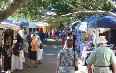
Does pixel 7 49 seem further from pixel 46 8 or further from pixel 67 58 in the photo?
pixel 46 8

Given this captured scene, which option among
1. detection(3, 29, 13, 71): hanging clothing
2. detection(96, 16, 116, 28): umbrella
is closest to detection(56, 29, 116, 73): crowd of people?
detection(96, 16, 116, 28): umbrella

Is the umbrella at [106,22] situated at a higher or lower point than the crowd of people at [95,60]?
higher

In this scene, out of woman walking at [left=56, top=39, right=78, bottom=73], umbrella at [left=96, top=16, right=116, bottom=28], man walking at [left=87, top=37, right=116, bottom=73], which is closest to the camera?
man walking at [left=87, top=37, right=116, bottom=73]

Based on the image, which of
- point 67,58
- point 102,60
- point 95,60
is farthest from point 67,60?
point 102,60

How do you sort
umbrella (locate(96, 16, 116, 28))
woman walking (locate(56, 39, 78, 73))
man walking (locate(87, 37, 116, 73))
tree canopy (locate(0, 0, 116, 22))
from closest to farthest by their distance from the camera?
tree canopy (locate(0, 0, 116, 22))
man walking (locate(87, 37, 116, 73))
woman walking (locate(56, 39, 78, 73))
umbrella (locate(96, 16, 116, 28))

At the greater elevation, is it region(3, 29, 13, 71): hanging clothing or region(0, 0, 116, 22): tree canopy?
region(0, 0, 116, 22): tree canopy

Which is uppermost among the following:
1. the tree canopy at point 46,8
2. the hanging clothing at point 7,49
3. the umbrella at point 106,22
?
the tree canopy at point 46,8

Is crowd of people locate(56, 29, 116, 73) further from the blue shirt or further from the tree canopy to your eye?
the tree canopy

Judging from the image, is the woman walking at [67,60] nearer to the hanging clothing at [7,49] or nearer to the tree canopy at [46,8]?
the tree canopy at [46,8]

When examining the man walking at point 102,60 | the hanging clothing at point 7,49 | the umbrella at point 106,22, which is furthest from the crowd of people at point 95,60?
the hanging clothing at point 7,49

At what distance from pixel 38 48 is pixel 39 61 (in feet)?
3.02

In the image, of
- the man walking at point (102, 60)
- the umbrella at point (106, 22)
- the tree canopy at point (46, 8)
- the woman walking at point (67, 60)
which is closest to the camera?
the tree canopy at point (46, 8)

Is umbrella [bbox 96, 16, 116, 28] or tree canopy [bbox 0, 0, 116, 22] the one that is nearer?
tree canopy [bbox 0, 0, 116, 22]

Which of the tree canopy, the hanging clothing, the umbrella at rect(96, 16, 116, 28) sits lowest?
the hanging clothing
